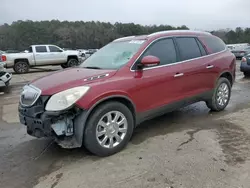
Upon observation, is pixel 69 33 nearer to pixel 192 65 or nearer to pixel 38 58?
pixel 38 58

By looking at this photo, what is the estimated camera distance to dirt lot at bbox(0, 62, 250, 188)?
9.94 ft

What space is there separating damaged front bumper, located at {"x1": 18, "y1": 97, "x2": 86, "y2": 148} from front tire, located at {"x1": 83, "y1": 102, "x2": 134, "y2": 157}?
0.39ft

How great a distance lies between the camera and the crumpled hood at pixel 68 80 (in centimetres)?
344

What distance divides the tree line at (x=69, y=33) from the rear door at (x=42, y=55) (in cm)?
4932

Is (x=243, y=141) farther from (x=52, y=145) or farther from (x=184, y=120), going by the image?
(x=52, y=145)

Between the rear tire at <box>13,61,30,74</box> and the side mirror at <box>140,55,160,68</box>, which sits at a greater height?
the side mirror at <box>140,55,160,68</box>

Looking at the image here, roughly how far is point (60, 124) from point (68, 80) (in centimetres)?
63

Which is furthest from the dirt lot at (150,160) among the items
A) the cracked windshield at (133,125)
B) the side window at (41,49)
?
the side window at (41,49)

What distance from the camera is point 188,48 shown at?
496 cm

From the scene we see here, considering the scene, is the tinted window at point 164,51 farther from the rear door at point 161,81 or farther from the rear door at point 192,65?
the rear door at point 192,65

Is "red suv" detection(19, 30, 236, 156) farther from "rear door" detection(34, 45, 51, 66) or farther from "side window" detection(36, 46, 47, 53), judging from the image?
"side window" detection(36, 46, 47, 53)

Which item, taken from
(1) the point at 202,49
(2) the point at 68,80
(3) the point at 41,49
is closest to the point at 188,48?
(1) the point at 202,49

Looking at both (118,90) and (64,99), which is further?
(118,90)

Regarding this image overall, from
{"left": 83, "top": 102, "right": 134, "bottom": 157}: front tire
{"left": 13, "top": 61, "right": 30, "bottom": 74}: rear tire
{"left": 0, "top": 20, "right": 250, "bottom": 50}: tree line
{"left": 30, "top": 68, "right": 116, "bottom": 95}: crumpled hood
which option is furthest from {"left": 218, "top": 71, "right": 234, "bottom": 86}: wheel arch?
{"left": 0, "top": 20, "right": 250, "bottom": 50}: tree line
